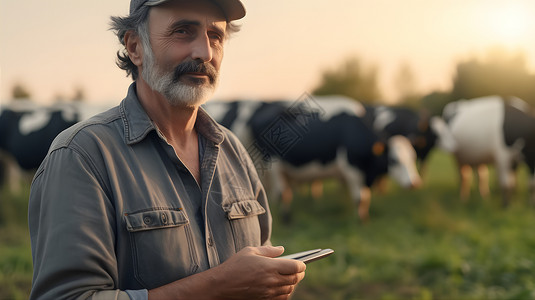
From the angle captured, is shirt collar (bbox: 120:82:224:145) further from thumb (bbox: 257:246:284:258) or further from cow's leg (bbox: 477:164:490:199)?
cow's leg (bbox: 477:164:490:199)

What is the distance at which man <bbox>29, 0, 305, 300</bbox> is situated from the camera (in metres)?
1.33

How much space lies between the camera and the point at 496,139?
9430 mm

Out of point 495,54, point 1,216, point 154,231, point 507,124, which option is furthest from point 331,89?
point 154,231

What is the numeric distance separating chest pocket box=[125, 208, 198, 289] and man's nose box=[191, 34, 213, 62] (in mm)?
533

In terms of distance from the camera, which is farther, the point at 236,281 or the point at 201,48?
the point at 201,48

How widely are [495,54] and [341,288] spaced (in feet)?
93.3

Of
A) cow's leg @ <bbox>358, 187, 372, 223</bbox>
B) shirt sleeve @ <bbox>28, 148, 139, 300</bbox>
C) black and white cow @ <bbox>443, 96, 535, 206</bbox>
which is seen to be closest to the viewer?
shirt sleeve @ <bbox>28, 148, 139, 300</bbox>

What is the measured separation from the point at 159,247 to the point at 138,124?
417 mm

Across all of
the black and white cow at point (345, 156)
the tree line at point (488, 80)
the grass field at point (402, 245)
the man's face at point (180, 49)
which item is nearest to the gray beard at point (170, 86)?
the man's face at point (180, 49)

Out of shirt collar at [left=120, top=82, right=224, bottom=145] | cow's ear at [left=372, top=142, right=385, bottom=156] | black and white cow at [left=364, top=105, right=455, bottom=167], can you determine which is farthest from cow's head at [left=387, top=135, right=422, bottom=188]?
shirt collar at [left=120, top=82, right=224, bottom=145]

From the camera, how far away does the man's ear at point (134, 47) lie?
5.71 feet

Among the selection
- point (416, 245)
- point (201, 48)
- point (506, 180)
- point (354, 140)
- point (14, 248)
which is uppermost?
point (201, 48)

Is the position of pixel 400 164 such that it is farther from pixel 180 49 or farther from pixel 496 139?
pixel 180 49

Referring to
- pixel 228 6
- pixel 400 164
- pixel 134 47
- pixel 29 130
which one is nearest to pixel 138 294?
pixel 134 47
